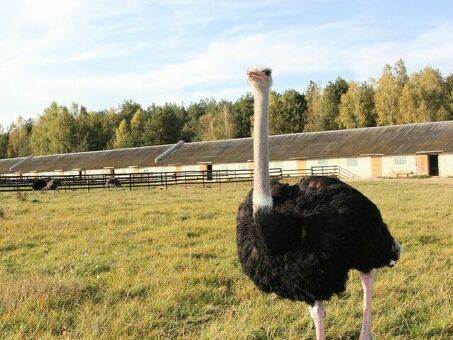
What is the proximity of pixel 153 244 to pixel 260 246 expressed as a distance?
4962 mm

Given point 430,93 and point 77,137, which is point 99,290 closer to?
point 430,93

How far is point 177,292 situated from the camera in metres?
5.58

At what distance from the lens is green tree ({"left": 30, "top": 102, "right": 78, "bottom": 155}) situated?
78875 mm

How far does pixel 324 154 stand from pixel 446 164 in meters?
8.88

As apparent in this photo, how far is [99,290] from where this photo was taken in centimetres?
580

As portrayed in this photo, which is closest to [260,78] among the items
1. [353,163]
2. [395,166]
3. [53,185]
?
[53,185]

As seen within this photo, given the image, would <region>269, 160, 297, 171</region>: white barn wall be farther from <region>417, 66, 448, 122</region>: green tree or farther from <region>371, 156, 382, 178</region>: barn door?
<region>417, 66, 448, 122</region>: green tree

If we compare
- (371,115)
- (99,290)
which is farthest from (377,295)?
(371,115)

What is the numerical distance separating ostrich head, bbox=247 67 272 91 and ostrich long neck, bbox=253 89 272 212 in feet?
0.10

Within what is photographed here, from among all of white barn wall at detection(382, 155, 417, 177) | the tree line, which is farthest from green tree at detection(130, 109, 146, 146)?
white barn wall at detection(382, 155, 417, 177)

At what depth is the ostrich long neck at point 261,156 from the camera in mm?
3828

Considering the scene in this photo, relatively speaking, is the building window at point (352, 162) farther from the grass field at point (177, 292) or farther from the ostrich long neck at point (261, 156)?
the ostrich long neck at point (261, 156)

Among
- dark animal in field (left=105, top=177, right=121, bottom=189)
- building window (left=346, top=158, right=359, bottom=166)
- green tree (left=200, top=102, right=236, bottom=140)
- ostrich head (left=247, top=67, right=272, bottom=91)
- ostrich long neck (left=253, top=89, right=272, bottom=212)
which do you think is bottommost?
dark animal in field (left=105, top=177, right=121, bottom=189)

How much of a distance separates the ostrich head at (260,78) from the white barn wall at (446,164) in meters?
35.0
